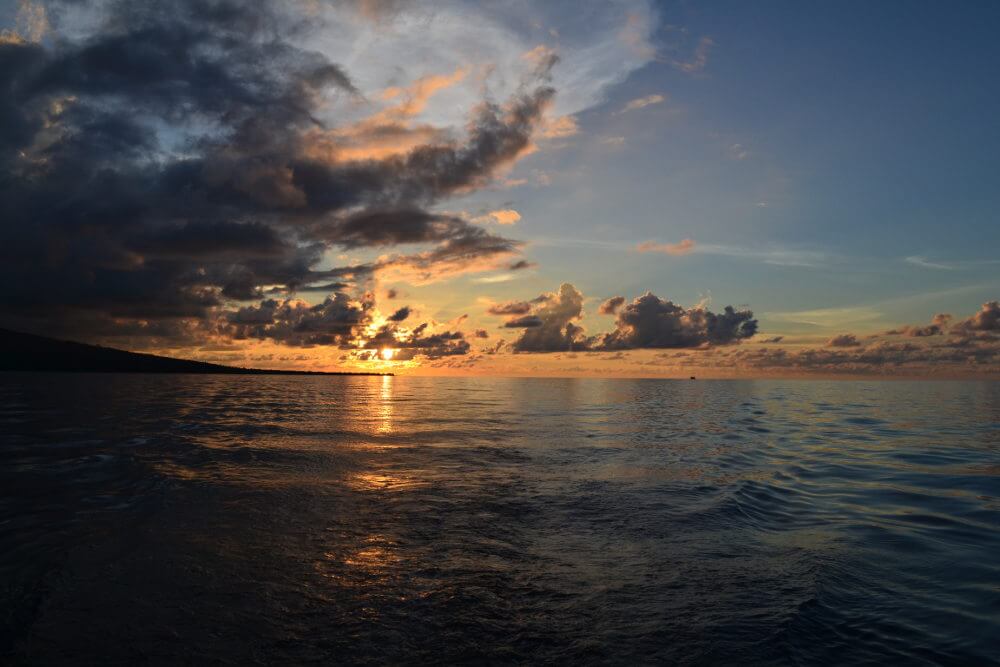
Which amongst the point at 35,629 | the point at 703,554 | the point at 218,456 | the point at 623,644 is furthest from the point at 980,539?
the point at 218,456

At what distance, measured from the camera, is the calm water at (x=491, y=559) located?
8242 millimetres

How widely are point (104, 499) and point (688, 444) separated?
28.6m

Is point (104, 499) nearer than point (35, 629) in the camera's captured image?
No

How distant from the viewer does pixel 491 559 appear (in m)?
11.9

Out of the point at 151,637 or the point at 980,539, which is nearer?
the point at 151,637

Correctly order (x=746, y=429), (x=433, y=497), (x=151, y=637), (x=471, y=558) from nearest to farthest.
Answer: (x=151, y=637)
(x=471, y=558)
(x=433, y=497)
(x=746, y=429)

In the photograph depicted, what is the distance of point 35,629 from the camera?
8273 millimetres

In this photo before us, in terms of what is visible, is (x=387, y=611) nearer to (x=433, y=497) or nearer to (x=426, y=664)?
(x=426, y=664)

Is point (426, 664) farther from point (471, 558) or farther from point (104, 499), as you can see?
point (104, 499)

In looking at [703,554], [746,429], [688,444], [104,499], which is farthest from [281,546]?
[746,429]

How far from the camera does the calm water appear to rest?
27.0 ft

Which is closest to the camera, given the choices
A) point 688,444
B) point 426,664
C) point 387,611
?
point 426,664

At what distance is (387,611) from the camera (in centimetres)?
927

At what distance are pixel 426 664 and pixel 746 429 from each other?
4097 centimetres
